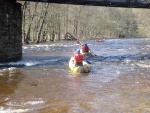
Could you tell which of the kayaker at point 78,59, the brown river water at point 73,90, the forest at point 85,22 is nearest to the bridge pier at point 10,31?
the brown river water at point 73,90

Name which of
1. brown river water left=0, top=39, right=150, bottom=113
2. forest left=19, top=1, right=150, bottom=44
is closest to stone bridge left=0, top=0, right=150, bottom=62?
brown river water left=0, top=39, right=150, bottom=113

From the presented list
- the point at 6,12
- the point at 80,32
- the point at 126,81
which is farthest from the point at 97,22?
the point at 126,81

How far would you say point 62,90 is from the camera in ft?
49.8

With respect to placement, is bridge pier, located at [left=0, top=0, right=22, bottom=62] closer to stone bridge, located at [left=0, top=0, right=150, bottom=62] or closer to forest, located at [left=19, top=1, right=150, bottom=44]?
stone bridge, located at [left=0, top=0, right=150, bottom=62]

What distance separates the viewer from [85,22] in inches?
3760

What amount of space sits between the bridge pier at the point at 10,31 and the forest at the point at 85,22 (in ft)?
88.5

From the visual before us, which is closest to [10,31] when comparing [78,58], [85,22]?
[78,58]

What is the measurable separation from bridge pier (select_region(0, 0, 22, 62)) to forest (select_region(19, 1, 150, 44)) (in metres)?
27.0

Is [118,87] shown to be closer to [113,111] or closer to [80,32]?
[113,111]

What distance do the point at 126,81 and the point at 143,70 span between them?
4.91m

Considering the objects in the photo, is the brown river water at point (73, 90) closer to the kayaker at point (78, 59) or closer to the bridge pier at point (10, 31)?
the kayaker at point (78, 59)

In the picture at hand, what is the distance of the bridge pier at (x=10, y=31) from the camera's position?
24.6 meters

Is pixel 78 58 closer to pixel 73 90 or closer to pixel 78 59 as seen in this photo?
pixel 78 59

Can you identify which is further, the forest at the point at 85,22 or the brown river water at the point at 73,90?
the forest at the point at 85,22
